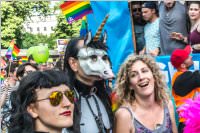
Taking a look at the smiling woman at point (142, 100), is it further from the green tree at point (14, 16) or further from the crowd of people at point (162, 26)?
the green tree at point (14, 16)

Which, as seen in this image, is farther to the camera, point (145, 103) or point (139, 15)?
point (139, 15)

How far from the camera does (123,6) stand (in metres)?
4.81

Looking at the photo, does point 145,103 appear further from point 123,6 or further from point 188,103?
point 123,6

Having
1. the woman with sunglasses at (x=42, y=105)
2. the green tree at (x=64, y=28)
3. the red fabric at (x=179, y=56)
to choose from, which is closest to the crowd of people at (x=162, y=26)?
the red fabric at (x=179, y=56)

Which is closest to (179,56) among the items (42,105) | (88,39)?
(88,39)

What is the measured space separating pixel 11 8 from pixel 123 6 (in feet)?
102

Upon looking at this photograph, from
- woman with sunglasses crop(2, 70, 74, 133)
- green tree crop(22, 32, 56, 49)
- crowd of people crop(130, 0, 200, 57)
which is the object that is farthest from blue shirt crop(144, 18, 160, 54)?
green tree crop(22, 32, 56, 49)

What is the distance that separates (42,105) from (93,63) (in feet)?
2.82

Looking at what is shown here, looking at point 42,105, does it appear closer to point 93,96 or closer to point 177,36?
point 93,96

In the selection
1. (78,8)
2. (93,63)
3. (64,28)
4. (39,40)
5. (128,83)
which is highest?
(78,8)

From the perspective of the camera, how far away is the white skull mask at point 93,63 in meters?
3.04

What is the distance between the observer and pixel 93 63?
3070 millimetres

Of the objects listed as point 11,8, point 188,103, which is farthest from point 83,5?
point 11,8

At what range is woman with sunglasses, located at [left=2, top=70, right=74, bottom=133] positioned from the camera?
2.28 metres
